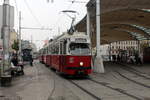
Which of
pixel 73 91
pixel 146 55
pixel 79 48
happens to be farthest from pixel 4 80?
pixel 146 55

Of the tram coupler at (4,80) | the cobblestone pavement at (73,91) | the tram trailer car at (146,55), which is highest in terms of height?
the tram trailer car at (146,55)

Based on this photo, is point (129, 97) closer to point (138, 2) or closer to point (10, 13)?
point (10, 13)

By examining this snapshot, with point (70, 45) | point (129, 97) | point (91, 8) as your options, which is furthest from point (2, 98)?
point (91, 8)

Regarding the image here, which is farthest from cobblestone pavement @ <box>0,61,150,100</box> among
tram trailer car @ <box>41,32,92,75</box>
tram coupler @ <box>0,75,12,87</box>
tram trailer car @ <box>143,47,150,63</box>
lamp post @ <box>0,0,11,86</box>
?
tram trailer car @ <box>143,47,150,63</box>

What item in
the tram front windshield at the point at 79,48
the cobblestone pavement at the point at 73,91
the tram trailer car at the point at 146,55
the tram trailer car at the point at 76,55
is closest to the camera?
the cobblestone pavement at the point at 73,91

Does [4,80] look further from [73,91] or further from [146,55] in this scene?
[146,55]

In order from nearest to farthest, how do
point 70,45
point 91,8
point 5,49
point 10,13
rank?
point 10,13 < point 5,49 < point 70,45 < point 91,8

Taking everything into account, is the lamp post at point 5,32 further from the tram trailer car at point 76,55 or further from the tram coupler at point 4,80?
the tram trailer car at point 76,55

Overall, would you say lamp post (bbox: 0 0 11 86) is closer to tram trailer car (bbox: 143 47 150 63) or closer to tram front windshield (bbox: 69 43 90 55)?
tram front windshield (bbox: 69 43 90 55)

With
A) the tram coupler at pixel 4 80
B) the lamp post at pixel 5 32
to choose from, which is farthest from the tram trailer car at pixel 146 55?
the lamp post at pixel 5 32

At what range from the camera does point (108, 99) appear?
1026cm

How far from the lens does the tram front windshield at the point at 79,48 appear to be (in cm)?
1798

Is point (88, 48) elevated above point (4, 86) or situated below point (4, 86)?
above

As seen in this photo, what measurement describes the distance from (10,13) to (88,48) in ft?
22.4
